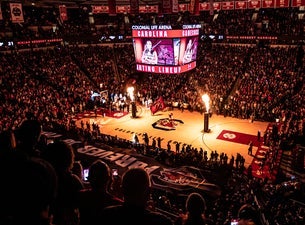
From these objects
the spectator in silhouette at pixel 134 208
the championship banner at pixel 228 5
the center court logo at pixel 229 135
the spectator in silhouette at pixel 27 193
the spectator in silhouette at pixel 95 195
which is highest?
the championship banner at pixel 228 5

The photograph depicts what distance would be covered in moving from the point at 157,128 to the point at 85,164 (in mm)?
10698

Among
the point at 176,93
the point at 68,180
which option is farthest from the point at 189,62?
the point at 68,180

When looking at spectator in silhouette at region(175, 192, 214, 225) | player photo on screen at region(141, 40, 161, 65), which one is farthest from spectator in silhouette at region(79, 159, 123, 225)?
player photo on screen at region(141, 40, 161, 65)

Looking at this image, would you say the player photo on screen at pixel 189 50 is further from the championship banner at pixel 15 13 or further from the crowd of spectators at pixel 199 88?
the championship banner at pixel 15 13

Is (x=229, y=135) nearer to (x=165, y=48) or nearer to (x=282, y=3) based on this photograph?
(x=165, y=48)

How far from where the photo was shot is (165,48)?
25.6m

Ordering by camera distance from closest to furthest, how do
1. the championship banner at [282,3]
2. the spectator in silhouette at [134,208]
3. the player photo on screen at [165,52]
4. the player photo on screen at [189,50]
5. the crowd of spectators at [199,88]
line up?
the spectator in silhouette at [134,208] → the crowd of spectators at [199,88] → the player photo on screen at [165,52] → the player photo on screen at [189,50] → the championship banner at [282,3]

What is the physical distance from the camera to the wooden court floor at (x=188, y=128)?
21.2 metres

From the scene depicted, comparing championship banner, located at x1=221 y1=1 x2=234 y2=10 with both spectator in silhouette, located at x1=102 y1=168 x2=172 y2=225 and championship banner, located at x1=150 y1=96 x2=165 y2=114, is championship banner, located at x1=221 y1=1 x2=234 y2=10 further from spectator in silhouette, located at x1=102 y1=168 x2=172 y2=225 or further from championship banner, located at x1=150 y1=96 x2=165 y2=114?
spectator in silhouette, located at x1=102 y1=168 x2=172 y2=225

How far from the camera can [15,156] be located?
232 centimetres

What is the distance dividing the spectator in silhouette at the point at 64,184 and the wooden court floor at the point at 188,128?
16.7 m

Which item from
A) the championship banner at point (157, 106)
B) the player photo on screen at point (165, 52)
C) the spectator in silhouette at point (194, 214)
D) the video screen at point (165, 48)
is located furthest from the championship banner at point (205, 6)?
the spectator in silhouette at point (194, 214)

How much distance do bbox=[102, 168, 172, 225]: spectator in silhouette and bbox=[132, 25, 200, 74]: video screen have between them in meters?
22.6

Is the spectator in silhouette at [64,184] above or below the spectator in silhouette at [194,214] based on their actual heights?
above
